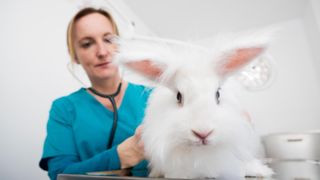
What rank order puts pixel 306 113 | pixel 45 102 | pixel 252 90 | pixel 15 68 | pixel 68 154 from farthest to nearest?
1. pixel 252 90
2. pixel 306 113
3. pixel 45 102
4. pixel 15 68
5. pixel 68 154

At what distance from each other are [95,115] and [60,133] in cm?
15

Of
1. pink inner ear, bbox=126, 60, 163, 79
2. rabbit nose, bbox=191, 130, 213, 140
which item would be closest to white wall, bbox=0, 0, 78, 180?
pink inner ear, bbox=126, 60, 163, 79

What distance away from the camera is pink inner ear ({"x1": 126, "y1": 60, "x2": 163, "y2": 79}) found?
0.55 meters

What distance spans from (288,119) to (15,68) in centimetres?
239

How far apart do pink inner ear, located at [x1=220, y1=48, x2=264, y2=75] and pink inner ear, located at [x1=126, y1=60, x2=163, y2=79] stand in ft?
0.52

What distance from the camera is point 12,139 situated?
2.79 feet

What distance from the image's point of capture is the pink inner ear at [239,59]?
0.53m

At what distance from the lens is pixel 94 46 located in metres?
1.02

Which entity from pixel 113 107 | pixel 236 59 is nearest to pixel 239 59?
pixel 236 59

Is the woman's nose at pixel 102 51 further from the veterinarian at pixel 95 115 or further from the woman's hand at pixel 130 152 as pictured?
the woman's hand at pixel 130 152

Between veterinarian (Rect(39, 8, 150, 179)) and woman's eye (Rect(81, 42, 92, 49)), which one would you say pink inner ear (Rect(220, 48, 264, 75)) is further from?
woman's eye (Rect(81, 42, 92, 49))

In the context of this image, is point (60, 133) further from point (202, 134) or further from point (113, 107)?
point (202, 134)

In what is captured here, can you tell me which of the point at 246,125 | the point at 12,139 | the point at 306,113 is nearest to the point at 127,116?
the point at 12,139

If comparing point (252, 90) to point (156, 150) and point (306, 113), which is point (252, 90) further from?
point (156, 150)
